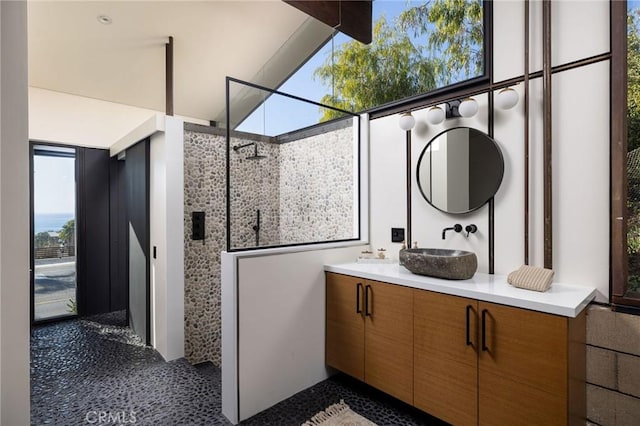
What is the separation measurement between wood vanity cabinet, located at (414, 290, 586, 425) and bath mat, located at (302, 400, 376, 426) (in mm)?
398

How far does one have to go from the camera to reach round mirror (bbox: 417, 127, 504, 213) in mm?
2316

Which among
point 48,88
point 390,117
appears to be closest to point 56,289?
point 48,88

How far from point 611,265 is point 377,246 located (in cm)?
164

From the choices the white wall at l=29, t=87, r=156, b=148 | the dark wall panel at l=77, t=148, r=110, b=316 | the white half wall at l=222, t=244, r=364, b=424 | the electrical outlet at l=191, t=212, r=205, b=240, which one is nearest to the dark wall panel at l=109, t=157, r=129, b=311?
the dark wall panel at l=77, t=148, r=110, b=316

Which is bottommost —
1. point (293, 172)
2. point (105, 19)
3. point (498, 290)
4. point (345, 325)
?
point (345, 325)

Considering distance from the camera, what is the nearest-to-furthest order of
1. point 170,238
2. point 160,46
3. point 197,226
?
point 170,238, point 197,226, point 160,46

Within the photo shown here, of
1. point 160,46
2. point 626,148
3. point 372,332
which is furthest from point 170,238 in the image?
point 626,148

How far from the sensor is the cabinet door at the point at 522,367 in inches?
61.6

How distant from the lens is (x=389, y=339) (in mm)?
2252

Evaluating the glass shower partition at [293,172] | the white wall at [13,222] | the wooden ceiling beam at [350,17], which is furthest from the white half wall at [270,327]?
the wooden ceiling beam at [350,17]

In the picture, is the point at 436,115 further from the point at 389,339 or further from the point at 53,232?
the point at 53,232

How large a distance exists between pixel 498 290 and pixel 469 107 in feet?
4.19

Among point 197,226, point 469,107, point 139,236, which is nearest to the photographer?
point 469,107

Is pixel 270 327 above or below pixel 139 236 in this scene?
below
